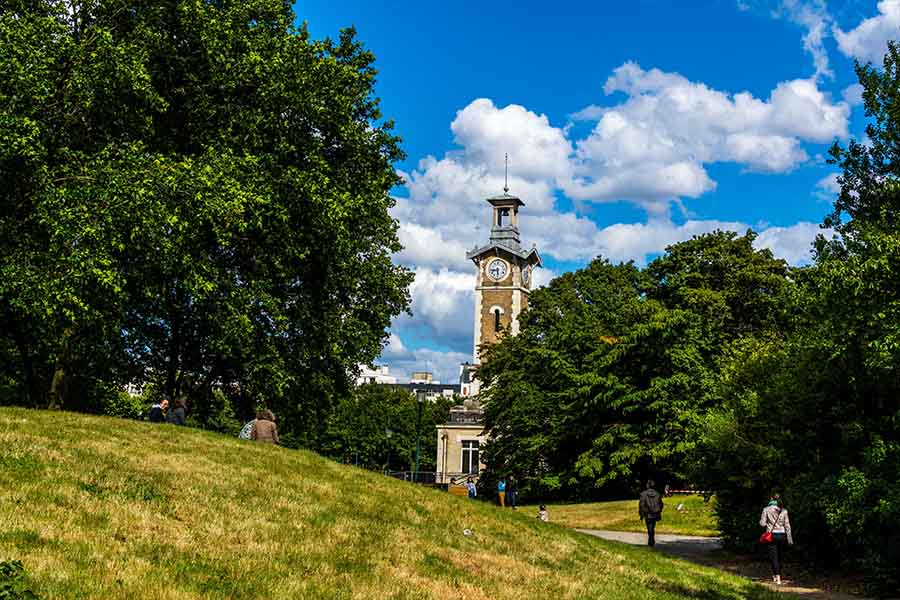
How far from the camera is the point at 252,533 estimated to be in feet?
39.9

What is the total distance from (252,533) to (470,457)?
231 feet

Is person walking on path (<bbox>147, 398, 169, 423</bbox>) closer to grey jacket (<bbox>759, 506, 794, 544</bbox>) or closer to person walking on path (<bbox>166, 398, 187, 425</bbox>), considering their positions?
person walking on path (<bbox>166, 398, 187, 425</bbox>)

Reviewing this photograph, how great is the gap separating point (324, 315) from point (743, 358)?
42.9 feet

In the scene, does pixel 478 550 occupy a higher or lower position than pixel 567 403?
lower

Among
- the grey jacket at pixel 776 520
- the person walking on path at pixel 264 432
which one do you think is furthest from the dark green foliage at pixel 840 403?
the person walking on path at pixel 264 432

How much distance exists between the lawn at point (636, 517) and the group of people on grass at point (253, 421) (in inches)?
636

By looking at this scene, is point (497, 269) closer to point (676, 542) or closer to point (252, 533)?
point (676, 542)

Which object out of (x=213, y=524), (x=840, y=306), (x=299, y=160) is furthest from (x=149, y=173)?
(x=840, y=306)

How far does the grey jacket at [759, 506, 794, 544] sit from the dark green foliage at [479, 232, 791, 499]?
19572 mm

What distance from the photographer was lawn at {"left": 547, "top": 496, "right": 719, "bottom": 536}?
33.1 meters

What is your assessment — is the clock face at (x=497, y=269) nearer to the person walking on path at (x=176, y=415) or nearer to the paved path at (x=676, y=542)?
the paved path at (x=676, y=542)

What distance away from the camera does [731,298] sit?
5231 cm

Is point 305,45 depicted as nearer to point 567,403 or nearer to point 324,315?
point 324,315

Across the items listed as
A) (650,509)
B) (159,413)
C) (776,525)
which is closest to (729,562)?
(650,509)
